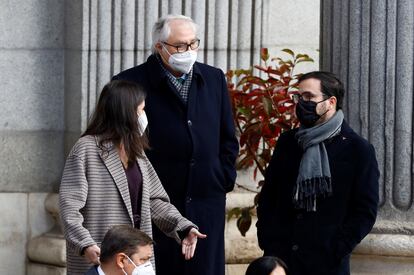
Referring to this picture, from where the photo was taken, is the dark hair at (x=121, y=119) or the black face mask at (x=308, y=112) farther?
the black face mask at (x=308, y=112)

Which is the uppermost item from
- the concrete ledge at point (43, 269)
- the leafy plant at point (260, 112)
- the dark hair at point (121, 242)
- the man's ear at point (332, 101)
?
the man's ear at point (332, 101)

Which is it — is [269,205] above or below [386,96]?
below

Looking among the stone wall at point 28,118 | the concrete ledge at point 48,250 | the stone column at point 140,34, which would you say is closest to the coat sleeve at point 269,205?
the stone column at point 140,34

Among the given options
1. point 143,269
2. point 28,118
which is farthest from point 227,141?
point 28,118

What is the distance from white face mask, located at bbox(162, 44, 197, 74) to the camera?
23.1 feet

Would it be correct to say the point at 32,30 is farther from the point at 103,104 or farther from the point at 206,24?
the point at 103,104

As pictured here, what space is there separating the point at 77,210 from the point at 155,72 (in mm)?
1105

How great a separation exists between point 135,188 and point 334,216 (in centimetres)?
90

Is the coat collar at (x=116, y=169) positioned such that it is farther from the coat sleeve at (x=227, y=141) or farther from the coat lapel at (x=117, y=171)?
the coat sleeve at (x=227, y=141)

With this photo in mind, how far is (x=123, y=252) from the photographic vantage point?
574 cm

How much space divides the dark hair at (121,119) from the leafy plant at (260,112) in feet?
4.15

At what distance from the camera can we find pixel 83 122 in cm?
895

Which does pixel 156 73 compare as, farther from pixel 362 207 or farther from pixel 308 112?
pixel 362 207

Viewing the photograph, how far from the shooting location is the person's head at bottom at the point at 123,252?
574 cm
